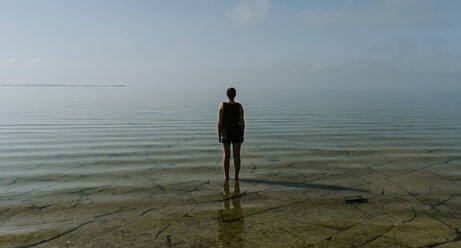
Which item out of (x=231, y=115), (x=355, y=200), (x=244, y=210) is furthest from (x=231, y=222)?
(x=231, y=115)

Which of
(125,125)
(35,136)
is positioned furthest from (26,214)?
(125,125)

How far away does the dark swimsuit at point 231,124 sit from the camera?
7.12 meters

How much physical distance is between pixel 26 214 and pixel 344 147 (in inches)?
408

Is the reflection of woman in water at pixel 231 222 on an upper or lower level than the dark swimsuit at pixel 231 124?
lower

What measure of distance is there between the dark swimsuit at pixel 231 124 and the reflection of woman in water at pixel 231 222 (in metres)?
1.29

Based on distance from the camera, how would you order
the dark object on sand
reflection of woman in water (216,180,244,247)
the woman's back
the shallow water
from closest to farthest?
1. reflection of woman in water (216,180,244,247)
2. the shallow water
3. the dark object on sand
4. the woman's back

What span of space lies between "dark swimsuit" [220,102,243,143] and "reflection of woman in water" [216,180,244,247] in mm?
1291

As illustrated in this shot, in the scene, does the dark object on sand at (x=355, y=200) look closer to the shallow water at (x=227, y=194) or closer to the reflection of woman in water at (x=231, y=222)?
the shallow water at (x=227, y=194)

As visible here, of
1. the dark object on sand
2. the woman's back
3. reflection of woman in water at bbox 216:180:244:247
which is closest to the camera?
reflection of woman in water at bbox 216:180:244:247

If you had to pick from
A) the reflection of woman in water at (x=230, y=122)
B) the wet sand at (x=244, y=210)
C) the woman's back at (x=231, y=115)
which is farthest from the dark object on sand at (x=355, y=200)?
the woman's back at (x=231, y=115)

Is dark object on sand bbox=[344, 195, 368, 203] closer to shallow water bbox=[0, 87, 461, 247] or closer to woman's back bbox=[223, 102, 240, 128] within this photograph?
shallow water bbox=[0, 87, 461, 247]

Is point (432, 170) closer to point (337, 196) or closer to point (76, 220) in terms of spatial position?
point (337, 196)

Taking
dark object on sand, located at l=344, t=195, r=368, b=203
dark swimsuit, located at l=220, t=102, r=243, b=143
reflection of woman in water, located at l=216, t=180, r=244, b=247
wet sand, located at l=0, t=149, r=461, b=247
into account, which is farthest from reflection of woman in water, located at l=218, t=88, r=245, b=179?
dark object on sand, located at l=344, t=195, r=368, b=203

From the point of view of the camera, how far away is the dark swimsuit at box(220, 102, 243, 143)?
7125 mm
